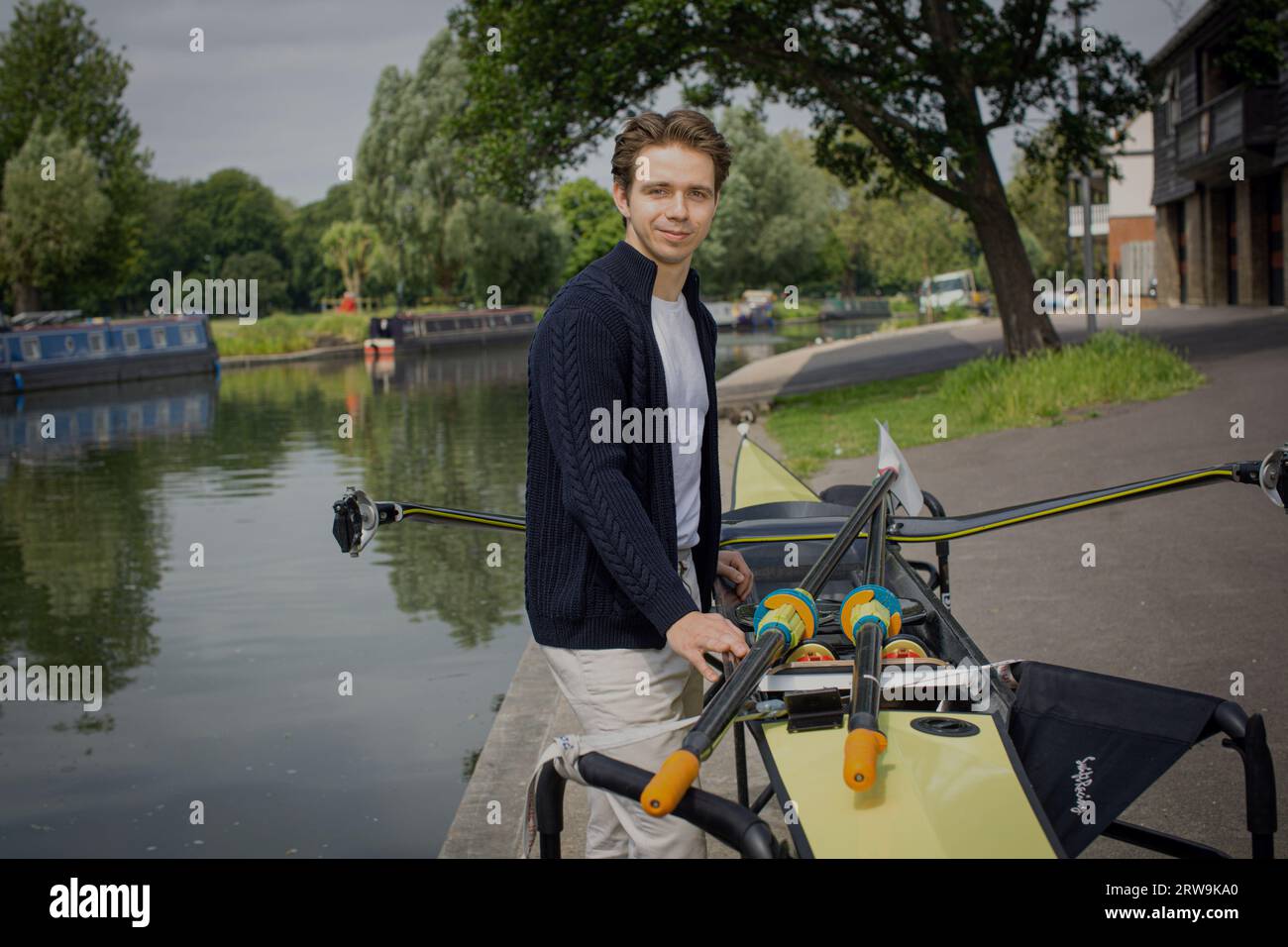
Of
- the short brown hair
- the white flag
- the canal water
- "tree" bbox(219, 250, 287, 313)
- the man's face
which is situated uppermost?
"tree" bbox(219, 250, 287, 313)

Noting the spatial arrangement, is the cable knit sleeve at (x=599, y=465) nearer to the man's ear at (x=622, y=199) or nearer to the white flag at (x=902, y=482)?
the man's ear at (x=622, y=199)

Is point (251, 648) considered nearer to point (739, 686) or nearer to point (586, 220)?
point (739, 686)

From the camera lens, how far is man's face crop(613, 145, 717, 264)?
2975 millimetres

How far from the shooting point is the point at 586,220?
93.9 m

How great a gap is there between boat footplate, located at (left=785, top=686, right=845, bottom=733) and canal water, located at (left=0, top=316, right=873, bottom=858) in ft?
8.85

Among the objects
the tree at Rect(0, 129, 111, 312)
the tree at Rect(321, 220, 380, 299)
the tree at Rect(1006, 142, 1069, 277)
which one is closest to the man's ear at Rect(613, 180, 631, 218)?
the tree at Rect(0, 129, 111, 312)

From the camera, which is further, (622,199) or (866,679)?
(622,199)

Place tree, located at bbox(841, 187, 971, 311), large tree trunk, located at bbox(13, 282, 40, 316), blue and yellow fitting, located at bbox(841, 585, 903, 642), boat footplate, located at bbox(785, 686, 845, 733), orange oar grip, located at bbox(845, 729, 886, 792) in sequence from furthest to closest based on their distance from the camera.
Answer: large tree trunk, located at bbox(13, 282, 40, 316) < tree, located at bbox(841, 187, 971, 311) < blue and yellow fitting, located at bbox(841, 585, 903, 642) < boat footplate, located at bbox(785, 686, 845, 733) < orange oar grip, located at bbox(845, 729, 886, 792)

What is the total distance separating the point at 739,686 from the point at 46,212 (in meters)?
55.7

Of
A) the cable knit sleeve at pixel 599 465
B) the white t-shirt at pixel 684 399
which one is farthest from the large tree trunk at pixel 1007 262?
the cable knit sleeve at pixel 599 465

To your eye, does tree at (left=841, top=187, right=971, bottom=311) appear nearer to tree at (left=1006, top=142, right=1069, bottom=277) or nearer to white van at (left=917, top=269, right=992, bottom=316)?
white van at (left=917, top=269, right=992, bottom=316)

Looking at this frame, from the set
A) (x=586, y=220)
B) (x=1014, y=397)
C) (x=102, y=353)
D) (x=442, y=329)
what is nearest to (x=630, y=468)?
(x=1014, y=397)
